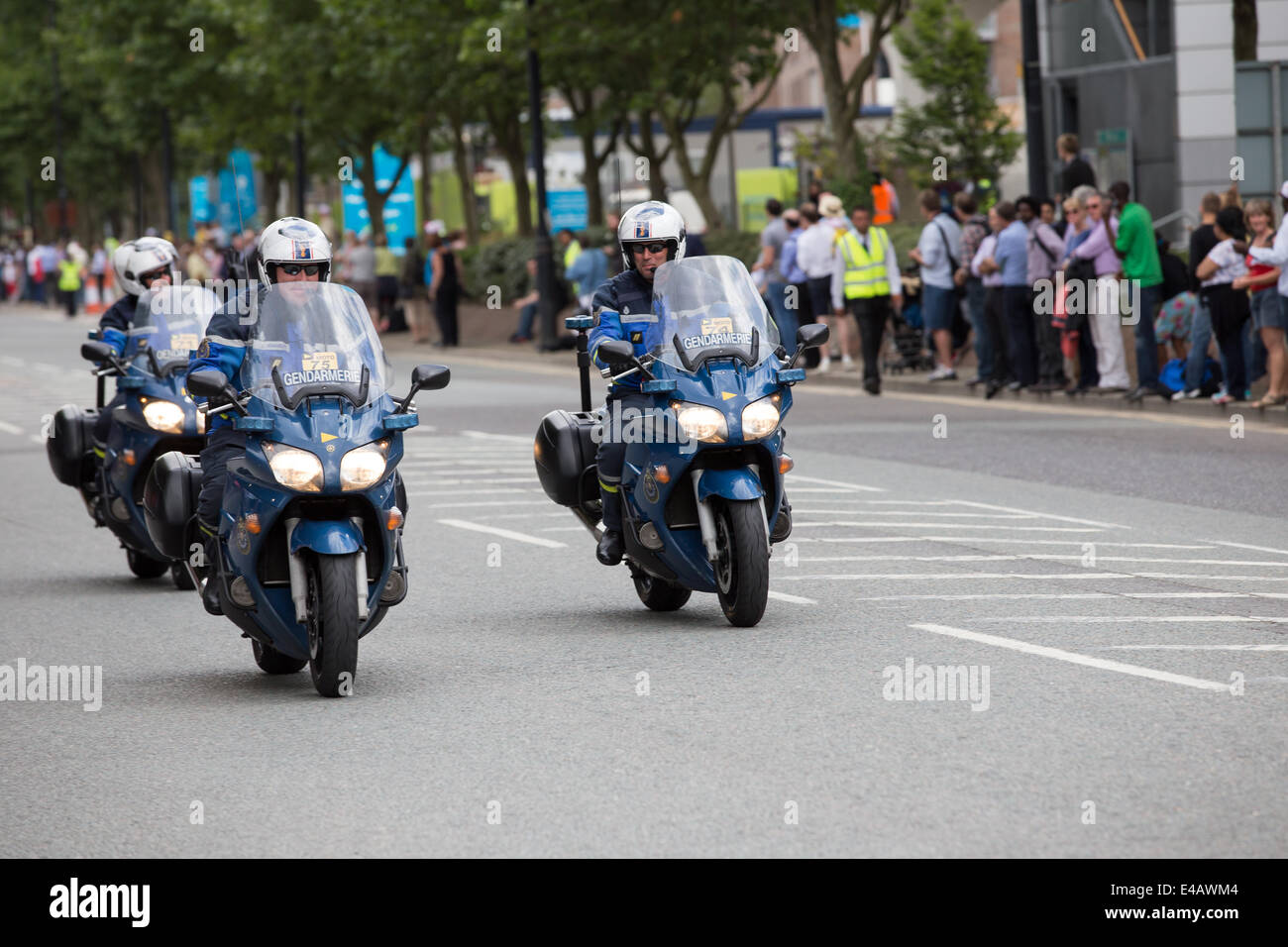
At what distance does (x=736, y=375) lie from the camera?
988cm

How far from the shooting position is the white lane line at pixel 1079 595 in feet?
34.0

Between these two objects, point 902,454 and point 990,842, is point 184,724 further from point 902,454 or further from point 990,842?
point 902,454

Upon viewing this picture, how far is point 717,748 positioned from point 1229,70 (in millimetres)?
27936

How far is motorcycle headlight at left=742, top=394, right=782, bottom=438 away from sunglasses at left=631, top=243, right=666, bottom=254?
1032 mm

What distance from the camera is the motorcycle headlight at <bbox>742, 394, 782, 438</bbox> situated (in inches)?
386

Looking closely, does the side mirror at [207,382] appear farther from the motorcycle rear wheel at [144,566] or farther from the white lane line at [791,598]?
the motorcycle rear wheel at [144,566]

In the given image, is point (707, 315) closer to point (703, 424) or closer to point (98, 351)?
point (703, 424)

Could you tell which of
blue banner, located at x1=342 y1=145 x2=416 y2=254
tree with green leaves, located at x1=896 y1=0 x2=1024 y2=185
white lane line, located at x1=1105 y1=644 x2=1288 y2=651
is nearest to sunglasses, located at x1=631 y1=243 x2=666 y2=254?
white lane line, located at x1=1105 y1=644 x2=1288 y2=651

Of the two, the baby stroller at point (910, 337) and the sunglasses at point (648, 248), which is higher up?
the sunglasses at point (648, 248)

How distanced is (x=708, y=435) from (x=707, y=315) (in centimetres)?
57

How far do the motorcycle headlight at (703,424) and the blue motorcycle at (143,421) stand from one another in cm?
341

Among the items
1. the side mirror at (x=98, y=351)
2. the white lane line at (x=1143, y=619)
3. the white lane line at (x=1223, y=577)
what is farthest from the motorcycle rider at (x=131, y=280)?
the white lane line at (x=1223, y=577)

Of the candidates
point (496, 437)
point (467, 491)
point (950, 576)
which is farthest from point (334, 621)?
point (496, 437)
